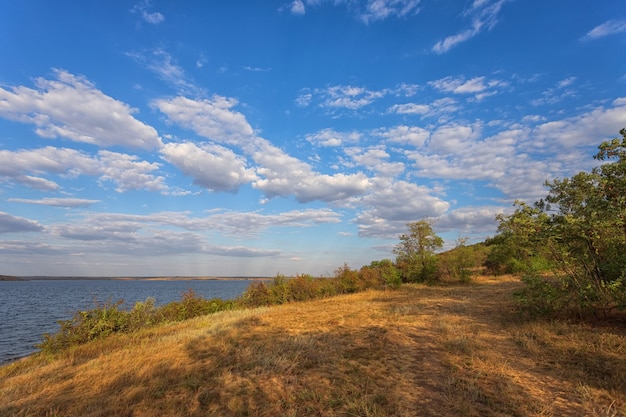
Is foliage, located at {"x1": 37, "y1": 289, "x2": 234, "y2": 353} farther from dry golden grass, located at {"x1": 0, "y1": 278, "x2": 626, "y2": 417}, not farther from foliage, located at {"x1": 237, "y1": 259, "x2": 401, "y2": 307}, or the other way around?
foliage, located at {"x1": 237, "y1": 259, "x2": 401, "y2": 307}

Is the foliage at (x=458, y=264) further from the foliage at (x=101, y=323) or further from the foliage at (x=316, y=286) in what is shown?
the foliage at (x=101, y=323)

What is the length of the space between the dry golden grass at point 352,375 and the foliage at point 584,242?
31.7 inches

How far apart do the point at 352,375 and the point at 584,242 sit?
23.4ft

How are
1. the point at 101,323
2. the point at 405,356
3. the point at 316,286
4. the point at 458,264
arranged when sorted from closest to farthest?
the point at 405,356
the point at 101,323
the point at 316,286
the point at 458,264

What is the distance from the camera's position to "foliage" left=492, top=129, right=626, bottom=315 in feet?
24.2

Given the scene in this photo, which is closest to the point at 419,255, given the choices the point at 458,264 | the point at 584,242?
the point at 458,264

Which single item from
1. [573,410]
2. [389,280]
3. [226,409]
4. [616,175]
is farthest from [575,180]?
[389,280]

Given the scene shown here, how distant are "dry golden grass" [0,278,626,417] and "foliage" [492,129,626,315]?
805 millimetres

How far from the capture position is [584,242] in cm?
830

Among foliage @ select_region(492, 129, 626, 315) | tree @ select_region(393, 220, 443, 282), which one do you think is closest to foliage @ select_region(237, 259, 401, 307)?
tree @ select_region(393, 220, 443, 282)

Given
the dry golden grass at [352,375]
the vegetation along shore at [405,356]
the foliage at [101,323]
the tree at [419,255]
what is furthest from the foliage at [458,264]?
the foliage at [101,323]

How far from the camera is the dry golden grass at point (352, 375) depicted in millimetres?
4863

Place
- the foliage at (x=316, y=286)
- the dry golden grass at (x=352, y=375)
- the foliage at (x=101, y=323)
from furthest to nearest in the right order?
the foliage at (x=316, y=286), the foliage at (x=101, y=323), the dry golden grass at (x=352, y=375)

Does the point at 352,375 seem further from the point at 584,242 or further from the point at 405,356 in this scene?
the point at 584,242
